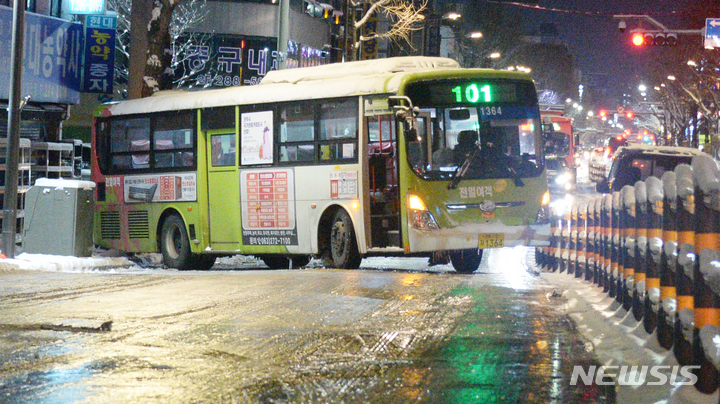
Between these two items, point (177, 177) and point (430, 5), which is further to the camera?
point (430, 5)

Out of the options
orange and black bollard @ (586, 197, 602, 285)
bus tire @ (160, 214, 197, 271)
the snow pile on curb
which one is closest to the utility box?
the snow pile on curb

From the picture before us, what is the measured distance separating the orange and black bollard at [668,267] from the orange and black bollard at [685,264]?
→ 0.52 ft

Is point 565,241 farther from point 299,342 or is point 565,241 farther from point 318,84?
point 299,342

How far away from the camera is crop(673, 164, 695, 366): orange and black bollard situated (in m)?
5.77

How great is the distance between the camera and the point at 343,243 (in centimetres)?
1565

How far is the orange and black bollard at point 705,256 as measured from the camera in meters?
5.30

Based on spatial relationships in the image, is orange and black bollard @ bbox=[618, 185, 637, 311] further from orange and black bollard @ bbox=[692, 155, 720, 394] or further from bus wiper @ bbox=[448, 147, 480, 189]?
bus wiper @ bbox=[448, 147, 480, 189]

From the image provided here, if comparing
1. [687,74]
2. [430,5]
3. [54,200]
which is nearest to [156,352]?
[54,200]

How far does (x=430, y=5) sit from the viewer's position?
8012 cm

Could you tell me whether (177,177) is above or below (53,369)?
above

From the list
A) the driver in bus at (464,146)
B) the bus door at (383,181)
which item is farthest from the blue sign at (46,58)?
Result: the driver in bus at (464,146)

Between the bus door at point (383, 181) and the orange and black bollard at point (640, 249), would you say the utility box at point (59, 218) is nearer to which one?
the bus door at point (383, 181)

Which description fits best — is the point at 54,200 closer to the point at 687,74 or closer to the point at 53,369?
the point at 53,369

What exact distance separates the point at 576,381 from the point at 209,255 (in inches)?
539
